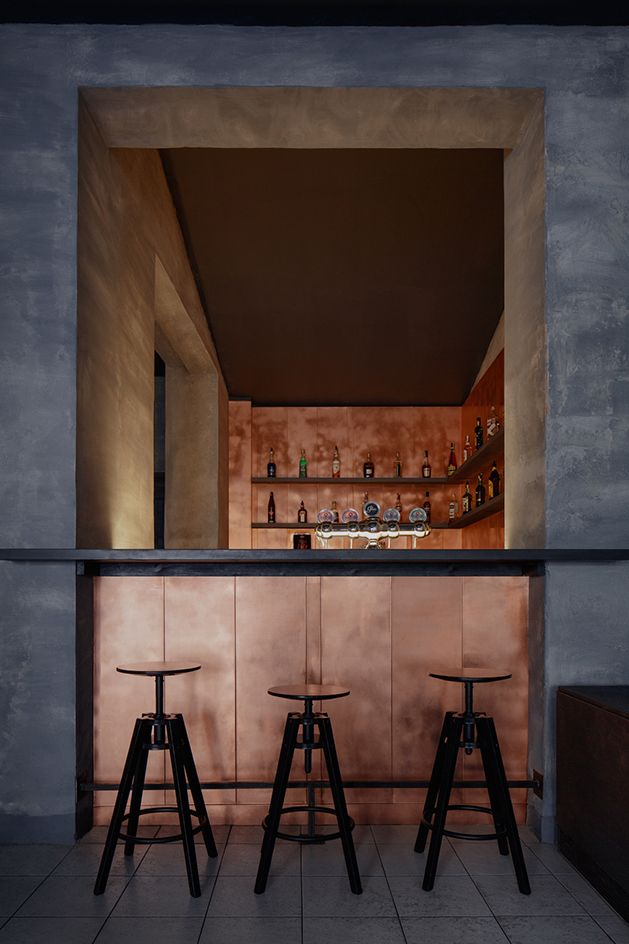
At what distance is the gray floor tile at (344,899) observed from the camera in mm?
2586

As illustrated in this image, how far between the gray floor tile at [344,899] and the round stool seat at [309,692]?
601mm

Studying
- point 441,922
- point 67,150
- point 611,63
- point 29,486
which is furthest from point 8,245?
point 441,922

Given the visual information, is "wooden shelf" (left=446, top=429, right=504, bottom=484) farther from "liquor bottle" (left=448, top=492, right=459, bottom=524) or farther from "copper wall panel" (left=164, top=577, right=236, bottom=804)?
"copper wall panel" (left=164, top=577, right=236, bottom=804)

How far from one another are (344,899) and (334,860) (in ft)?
1.14

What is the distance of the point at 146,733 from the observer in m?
2.91

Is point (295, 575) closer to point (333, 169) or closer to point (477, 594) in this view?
point (477, 594)

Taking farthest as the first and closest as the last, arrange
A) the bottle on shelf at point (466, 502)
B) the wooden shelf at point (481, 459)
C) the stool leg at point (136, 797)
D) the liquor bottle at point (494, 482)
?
the bottle on shelf at point (466, 502), the liquor bottle at point (494, 482), the wooden shelf at point (481, 459), the stool leg at point (136, 797)

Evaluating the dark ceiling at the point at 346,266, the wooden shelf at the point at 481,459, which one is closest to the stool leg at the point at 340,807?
the wooden shelf at the point at 481,459

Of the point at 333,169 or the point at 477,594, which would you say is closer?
the point at 477,594

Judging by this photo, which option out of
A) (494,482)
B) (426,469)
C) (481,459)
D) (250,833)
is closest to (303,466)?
(426,469)

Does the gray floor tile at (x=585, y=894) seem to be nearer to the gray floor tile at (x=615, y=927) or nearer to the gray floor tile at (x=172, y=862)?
the gray floor tile at (x=615, y=927)

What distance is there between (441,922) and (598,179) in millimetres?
2777

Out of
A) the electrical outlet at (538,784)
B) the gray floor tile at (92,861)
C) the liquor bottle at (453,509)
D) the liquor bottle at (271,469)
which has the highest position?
the liquor bottle at (271,469)

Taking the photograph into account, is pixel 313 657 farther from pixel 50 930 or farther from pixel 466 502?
pixel 466 502
